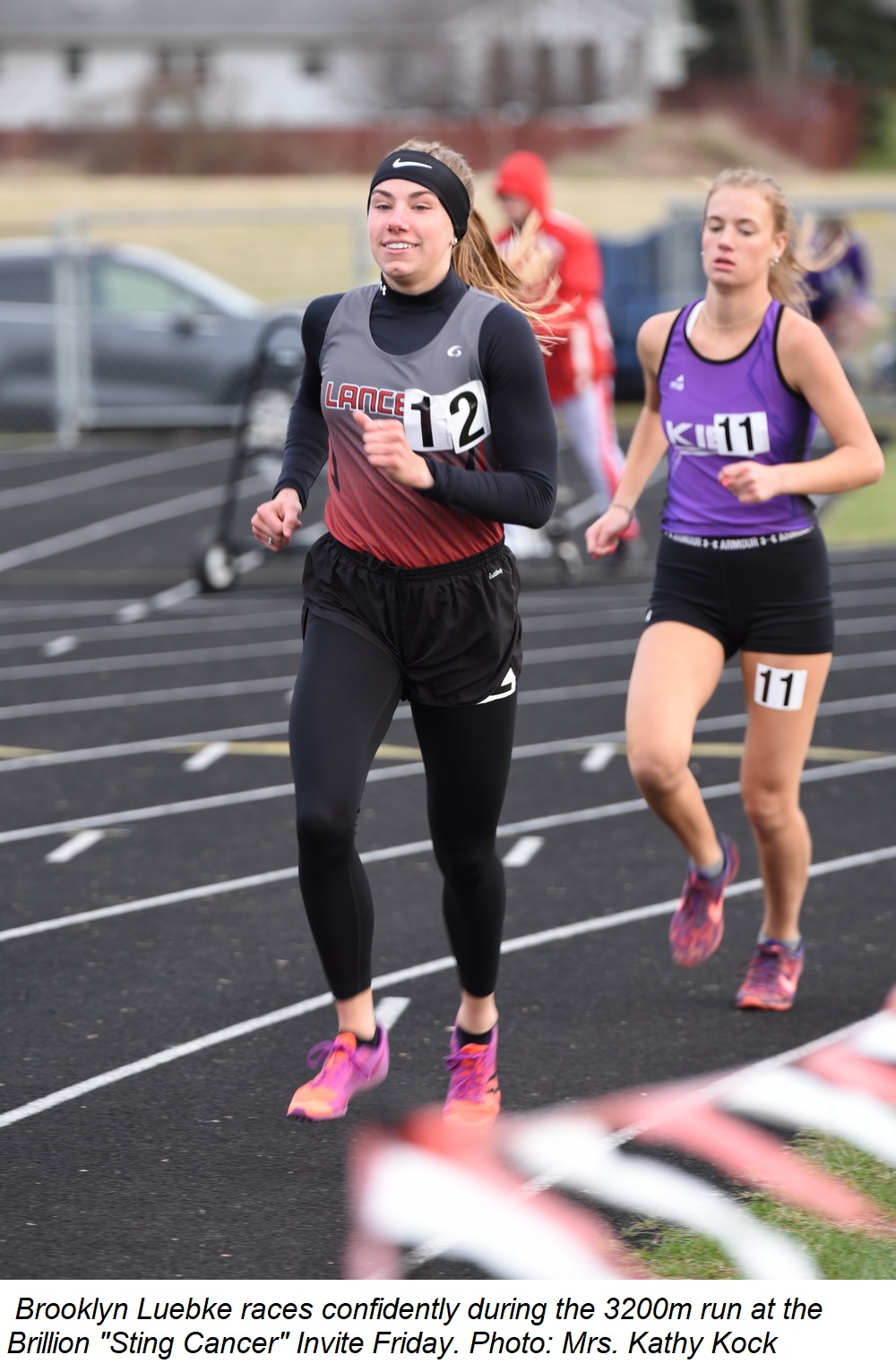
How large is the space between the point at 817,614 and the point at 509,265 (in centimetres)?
122

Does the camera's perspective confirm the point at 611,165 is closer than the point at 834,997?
No

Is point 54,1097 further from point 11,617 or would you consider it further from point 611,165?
point 611,165

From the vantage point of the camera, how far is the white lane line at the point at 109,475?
1541cm

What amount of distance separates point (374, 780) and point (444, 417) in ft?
12.4

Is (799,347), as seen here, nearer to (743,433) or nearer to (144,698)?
(743,433)

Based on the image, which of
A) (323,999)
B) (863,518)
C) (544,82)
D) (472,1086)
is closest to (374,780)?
(323,999)

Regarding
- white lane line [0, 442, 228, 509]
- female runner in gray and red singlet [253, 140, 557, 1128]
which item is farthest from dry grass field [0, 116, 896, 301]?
female runner in gray and red singlet [253, 140, 557, 1128]

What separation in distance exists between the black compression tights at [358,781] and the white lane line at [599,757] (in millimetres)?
3573

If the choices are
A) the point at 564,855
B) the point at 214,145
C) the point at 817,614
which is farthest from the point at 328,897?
the point at 214,145

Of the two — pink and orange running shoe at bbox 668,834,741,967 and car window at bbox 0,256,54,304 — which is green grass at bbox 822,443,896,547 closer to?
pink and orange running shoe at bbox 668,834,741,967

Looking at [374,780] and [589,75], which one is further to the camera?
[589,75]

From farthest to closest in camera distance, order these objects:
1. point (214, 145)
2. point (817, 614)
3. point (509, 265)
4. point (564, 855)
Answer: point (214, 145)
point (564, 855)
point (817, 614)
point (509, 265)

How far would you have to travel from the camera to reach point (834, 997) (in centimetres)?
504

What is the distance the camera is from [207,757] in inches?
307
